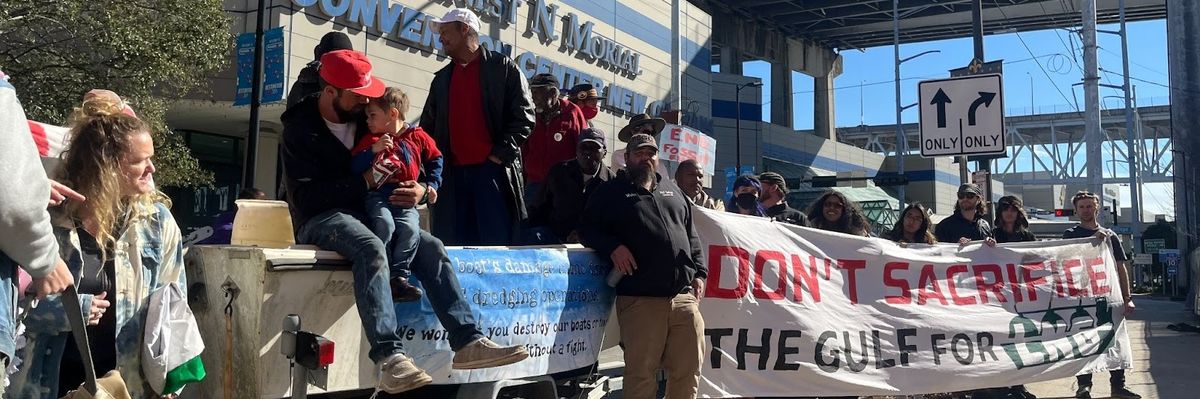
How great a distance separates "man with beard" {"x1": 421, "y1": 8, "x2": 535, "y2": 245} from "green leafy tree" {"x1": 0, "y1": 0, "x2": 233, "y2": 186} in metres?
8.85

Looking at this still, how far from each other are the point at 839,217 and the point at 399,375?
191 inches

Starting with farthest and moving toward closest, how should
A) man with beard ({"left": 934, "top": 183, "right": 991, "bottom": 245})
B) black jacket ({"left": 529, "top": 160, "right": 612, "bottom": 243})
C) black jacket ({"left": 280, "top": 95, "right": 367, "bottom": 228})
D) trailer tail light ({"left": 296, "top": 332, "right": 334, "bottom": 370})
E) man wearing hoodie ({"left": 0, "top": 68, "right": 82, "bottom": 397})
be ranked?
man with beard ({"left": 934, "top": 183, "right": 991, "bottom": 245}) → black jacket ({"left": 529, "top": 160, "right": 612, "bottom": 243}) → black jacket ({"left": 280, "top": 95, "right": 367, "bottom": 228}) → trailer tail light ({"left": 296, "top": 332, "right": 334, "bottom": 370}) → man wearing hoodie ({"left": 0, "top": 68, "right": 82, "bottom": 397})

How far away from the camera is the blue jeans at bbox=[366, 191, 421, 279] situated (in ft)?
12.4

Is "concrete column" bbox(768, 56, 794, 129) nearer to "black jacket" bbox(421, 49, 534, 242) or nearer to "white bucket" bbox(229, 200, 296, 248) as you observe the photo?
"black jacket" bbox(421, 49, 534, 242)

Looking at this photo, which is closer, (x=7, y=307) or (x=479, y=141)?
(x=7, y=307)

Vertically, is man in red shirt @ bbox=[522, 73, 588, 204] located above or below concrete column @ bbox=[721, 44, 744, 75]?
below

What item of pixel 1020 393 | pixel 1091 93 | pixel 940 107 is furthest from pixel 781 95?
pixel 1020 393

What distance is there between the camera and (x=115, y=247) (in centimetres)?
302

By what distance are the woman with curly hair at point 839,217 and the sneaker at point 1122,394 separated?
2.55 metres

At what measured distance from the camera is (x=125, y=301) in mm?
3039

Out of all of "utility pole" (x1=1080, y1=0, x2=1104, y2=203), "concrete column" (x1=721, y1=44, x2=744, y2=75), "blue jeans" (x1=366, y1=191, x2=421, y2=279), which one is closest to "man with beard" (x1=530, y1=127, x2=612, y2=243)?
"blue jeans" (x1=366, y1=191, x2=421, y2=279)

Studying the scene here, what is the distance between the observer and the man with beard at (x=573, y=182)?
5785 millimetres

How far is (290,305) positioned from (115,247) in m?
0.64

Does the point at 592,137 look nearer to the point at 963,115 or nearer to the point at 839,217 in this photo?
the point at 839,217
